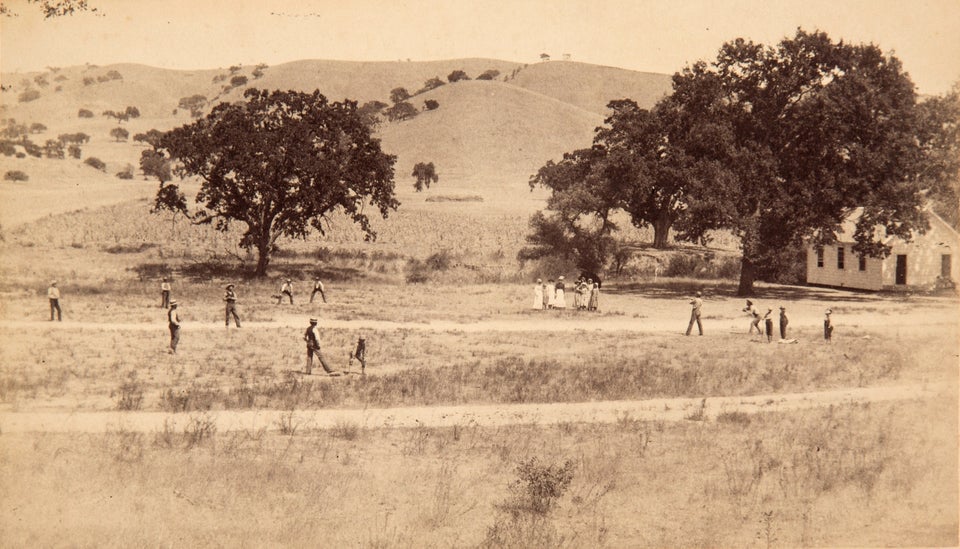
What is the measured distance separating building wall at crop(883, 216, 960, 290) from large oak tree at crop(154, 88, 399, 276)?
2797 centimetres

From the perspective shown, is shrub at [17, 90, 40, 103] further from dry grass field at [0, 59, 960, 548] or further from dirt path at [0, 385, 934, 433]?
dirt path at [0, 385, 934, 433]

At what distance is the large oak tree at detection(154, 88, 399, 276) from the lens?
46.2m

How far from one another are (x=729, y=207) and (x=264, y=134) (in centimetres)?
2520

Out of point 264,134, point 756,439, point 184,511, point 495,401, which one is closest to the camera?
point 184,511

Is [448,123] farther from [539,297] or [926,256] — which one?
[539,297]

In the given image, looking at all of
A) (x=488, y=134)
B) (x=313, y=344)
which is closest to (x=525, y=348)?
(x=313, y=344)

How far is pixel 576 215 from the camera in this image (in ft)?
182

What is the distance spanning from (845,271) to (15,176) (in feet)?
264

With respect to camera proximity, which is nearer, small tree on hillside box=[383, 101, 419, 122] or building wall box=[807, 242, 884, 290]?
building wall box=[807, 242, 884, 290]

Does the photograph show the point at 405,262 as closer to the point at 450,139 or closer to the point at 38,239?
the point at 38,239

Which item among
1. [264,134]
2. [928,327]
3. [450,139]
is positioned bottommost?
[928,327]

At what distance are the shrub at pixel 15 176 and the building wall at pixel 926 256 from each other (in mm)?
80913

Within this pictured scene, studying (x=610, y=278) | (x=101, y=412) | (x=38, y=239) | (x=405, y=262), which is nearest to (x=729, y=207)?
(x=610, y=278)

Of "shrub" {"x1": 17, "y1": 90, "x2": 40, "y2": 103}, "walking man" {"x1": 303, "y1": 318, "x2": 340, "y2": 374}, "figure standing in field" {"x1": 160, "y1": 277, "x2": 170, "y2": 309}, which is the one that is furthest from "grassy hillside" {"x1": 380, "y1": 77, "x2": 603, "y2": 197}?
"walking man" {"x1": 303, "y1": 318, "x2": 340, "y2": 374}
